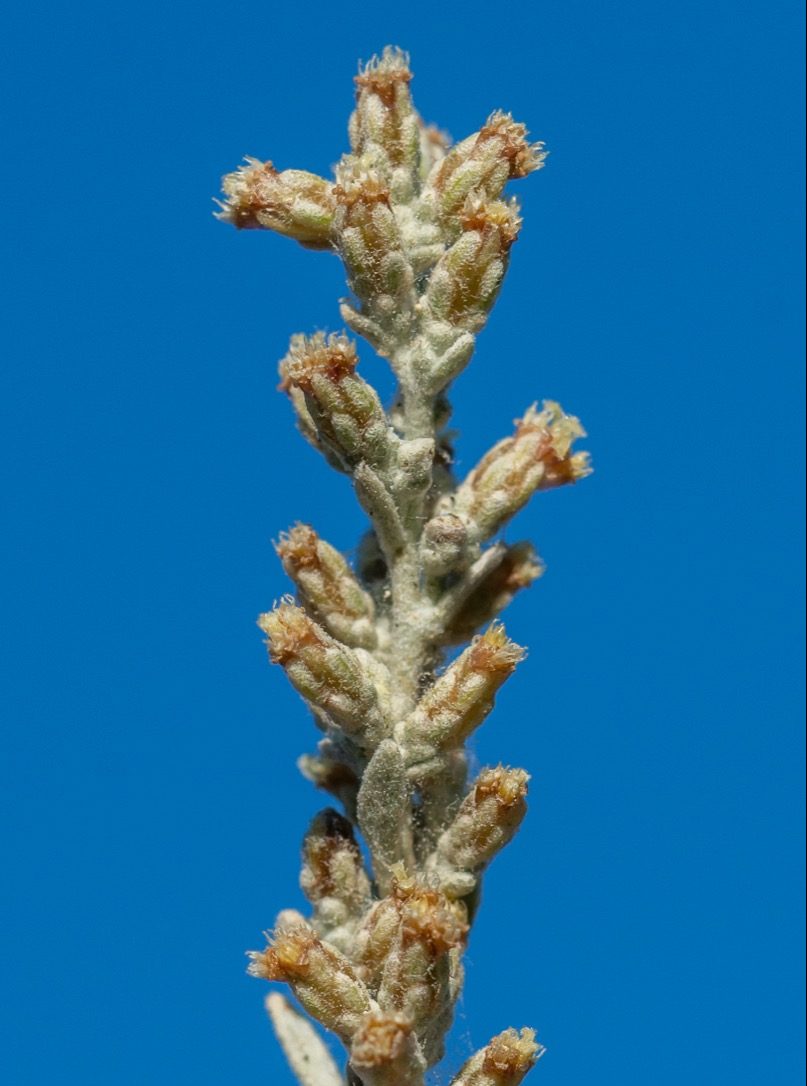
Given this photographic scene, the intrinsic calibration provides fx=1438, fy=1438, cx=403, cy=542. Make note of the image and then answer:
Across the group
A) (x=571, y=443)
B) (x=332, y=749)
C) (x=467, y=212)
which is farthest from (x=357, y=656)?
(x=467, y=212)

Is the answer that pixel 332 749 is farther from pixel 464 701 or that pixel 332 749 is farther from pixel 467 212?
pixel 467 212

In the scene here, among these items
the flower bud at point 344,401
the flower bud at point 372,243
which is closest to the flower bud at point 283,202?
the flower bud at point 372,243

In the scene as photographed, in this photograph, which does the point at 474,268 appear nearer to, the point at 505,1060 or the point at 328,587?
the point at 328,587

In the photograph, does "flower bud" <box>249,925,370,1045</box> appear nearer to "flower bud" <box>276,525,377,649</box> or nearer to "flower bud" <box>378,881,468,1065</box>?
"flower bud" <box>378,881,468,1065</box>

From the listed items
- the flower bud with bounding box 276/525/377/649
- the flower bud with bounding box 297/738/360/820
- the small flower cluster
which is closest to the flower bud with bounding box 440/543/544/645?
the small flower cluster

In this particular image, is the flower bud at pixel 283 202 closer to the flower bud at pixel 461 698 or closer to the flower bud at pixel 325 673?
the flower bud at pixel 325 673

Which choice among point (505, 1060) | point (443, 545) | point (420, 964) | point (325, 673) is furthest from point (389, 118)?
point (505, 1060)
